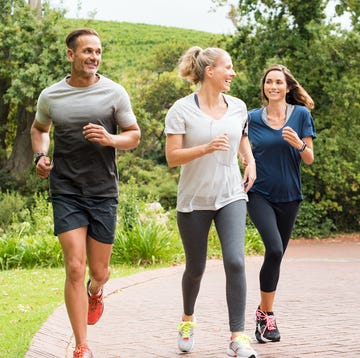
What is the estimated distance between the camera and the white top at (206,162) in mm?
5387

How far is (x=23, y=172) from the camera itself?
97.6 feet

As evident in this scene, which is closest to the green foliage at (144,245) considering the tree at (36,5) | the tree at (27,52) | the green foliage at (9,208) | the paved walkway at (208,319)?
the paved walkway at (208,319)

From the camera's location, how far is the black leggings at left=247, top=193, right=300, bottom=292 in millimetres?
6035

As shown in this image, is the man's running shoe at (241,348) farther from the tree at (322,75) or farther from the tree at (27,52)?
the tree at (27,52)

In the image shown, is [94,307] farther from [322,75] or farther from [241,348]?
[322,75]

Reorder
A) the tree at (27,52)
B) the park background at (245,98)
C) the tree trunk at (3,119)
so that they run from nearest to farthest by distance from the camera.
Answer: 1. the park background at (245,98)
2. the tree at (27,52)
3. the tree trunk at (3,119)

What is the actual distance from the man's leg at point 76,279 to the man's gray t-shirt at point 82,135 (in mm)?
293

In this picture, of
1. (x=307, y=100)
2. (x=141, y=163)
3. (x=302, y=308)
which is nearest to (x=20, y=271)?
(x=302, y=308)

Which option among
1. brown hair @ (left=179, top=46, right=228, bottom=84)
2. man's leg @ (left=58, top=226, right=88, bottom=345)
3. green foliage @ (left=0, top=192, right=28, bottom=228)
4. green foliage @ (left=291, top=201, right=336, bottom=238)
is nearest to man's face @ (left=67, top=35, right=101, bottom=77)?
brown hair @ (left=179, top=46, right=228, bottom=84)

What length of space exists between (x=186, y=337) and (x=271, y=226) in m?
1.03

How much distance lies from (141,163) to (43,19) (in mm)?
8231

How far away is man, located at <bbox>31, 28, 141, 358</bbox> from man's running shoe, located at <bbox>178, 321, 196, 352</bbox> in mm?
856

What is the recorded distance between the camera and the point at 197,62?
5625 millimetres

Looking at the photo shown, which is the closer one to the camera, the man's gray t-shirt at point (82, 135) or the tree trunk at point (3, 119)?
the man's gray t-shirt at point (82, 135)
